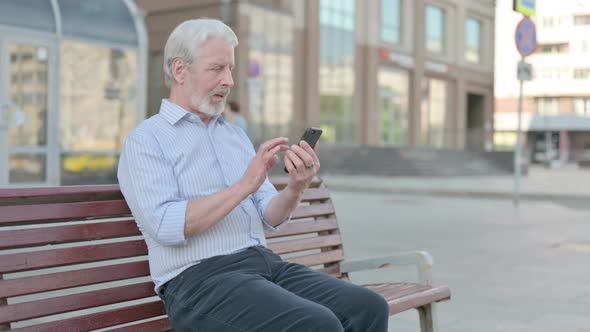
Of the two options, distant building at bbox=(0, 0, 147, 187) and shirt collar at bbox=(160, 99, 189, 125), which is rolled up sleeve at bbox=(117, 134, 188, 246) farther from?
distant building at bbox=(0, 0, 147, 187)

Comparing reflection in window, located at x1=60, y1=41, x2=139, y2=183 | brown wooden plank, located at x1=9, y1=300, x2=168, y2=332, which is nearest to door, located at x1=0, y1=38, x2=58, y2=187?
reflection in window, located at x1=60, y1=41, x2=139, y2=183

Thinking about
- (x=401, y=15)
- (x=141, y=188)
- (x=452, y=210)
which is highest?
(x=401, y=15)

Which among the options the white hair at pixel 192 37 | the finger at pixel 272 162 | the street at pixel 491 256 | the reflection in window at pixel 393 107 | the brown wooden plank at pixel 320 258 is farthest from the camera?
the reflection in window at pixel 393 107

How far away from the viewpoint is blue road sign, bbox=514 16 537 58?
47.6 ft

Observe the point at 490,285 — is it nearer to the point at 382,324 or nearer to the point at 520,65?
the point at 382,324

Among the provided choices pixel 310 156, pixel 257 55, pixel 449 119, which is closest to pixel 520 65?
pixel 310 156

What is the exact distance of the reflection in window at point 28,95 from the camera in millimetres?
12539

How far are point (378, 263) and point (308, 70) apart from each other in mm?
33541

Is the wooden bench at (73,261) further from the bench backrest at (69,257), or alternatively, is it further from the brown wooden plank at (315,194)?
the brown wooden plank at (315,194)

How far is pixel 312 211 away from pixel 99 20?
1120 cm

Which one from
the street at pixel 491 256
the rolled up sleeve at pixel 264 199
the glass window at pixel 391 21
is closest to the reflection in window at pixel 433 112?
the glass window at pixel 391 21

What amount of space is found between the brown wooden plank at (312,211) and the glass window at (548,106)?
8162cm

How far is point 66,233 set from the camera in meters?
2.73

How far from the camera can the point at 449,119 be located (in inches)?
2026
